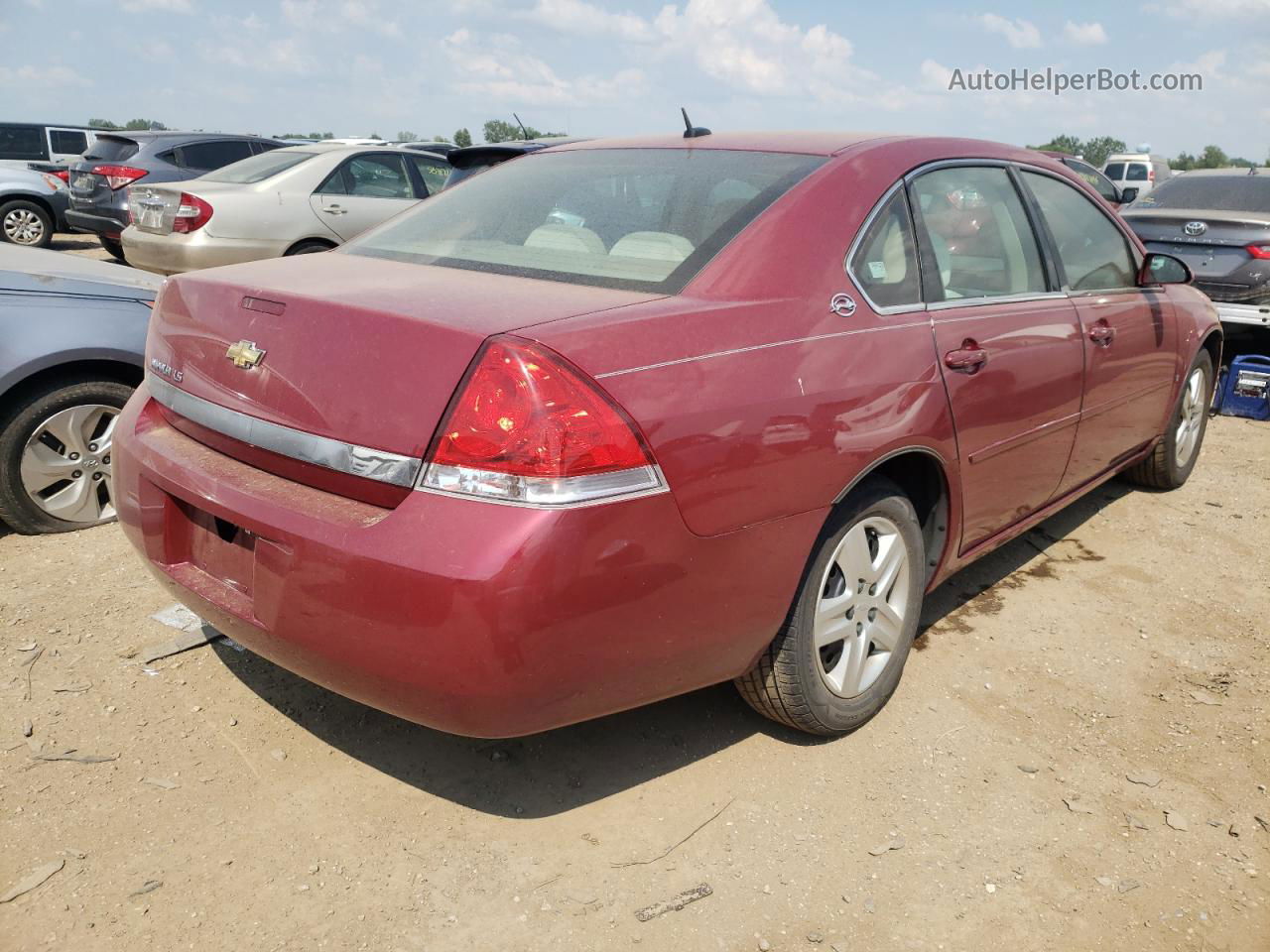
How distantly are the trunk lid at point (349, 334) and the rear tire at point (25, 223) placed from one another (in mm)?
13848

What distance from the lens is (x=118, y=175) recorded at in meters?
10.8

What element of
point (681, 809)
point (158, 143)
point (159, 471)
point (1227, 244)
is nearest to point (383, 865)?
point (681, 809)

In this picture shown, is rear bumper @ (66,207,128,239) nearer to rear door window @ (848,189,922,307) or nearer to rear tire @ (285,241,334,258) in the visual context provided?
rear tire @ (285,241,334,258)

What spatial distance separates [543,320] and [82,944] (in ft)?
5.09

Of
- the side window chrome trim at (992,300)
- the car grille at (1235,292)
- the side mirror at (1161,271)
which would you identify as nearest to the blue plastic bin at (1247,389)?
the car grille at (1235,292)

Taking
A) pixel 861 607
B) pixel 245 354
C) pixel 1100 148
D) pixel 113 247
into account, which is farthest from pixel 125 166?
pixel 1100 148

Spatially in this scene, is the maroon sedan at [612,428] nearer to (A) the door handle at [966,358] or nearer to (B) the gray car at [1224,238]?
(A) the door handle at [966,358]

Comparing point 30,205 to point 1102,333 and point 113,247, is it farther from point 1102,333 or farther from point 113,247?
point 1102,333

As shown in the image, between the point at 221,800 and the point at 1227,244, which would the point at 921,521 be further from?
the point at 1227,244

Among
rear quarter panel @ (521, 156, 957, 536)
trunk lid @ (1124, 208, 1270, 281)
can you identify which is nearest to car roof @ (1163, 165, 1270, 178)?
trunk lid @ (1124, 208, 1270, 281)

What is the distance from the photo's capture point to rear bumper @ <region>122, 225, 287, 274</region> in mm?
7824

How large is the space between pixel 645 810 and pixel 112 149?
11673 millimetres

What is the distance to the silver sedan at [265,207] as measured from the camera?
7902mm

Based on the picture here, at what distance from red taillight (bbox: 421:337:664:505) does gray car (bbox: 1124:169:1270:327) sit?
18.9ft
